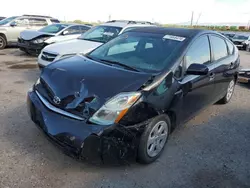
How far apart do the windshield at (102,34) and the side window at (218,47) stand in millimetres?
3514

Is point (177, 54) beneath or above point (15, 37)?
above

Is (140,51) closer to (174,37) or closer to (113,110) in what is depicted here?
(174,37)

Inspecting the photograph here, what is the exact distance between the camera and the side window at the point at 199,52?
341 centimetres

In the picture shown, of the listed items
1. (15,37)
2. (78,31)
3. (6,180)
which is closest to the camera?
(6,180)

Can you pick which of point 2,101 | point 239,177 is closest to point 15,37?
point 2,101

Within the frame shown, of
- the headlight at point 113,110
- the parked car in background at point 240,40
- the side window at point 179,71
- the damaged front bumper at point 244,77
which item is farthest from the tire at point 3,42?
the parked car in background at point 240,40

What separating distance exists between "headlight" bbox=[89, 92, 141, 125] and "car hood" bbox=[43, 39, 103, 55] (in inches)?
161

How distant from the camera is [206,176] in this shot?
9.43ft

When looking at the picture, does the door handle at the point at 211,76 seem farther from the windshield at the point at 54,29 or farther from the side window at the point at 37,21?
the side window at the point at 37,21

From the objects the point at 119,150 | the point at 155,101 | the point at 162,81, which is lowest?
the point at 119,150

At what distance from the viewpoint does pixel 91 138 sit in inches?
96.3

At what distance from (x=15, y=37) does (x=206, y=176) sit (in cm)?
1204

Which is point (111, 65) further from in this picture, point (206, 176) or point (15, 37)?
point (15, 37)

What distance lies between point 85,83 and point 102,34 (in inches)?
198
